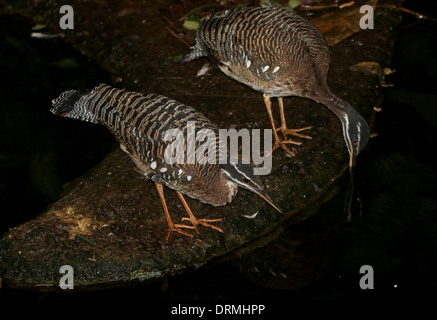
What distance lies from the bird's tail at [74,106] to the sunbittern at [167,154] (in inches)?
7.0

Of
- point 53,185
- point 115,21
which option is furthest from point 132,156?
point 115,21

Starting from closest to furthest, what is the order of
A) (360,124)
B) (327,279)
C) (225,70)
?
(327,279), (360,124), (225,70)

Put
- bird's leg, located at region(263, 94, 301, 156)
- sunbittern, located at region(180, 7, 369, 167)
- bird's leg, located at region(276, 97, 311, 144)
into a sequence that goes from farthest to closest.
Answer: bird's leg, located at region(276, 97, 311, 144) → bird's leg, located at region(263, 94, 301, 156) → sunbittern, located at region(180, 7, 369, 167)

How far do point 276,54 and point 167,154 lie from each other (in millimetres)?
1638

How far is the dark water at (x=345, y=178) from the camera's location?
529cm

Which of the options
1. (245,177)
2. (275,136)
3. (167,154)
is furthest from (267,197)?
(275,136)

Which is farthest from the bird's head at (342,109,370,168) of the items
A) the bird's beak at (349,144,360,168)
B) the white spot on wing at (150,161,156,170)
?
the white spot on wing at (150,161,156,170)

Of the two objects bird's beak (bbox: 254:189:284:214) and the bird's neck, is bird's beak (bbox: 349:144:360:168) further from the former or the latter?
bird's beak (bbox: 254:189:284:214)

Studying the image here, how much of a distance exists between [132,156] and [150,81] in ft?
5.56

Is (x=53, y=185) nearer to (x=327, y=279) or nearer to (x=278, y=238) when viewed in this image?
(x=278, y=238)

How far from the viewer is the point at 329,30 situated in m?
7.63

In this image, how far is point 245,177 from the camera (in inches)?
208

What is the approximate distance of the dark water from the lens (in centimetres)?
529

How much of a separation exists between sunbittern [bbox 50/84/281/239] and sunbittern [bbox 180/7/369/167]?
3.40ft
